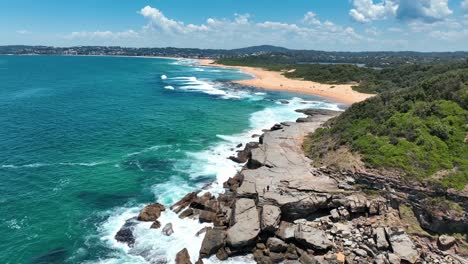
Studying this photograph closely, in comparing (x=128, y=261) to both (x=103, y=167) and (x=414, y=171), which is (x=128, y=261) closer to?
(x=103, y=167)

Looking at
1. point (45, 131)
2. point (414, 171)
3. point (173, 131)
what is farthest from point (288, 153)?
point (45, 131)

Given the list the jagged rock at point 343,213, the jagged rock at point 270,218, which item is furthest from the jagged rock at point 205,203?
the jagged rock at point 343,213

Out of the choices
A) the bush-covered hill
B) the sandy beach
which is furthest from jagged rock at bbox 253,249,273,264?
the sandy beach

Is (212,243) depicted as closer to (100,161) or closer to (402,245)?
(402,245)

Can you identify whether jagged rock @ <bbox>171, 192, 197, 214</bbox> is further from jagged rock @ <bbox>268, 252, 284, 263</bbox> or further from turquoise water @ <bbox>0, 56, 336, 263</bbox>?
jagged rock @ <bbox>268, 252, 284, 263</bbox>

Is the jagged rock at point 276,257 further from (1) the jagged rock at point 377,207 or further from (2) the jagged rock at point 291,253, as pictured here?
(1) the jagged rock at point 377,207

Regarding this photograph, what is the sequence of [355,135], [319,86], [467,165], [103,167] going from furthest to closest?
[319,86] → [103,167] → [355,135] → [467,165]

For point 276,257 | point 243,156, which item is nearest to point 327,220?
point 276,257
